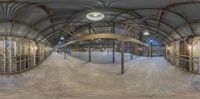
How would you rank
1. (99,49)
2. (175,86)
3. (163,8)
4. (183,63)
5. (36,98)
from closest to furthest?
1. (36,98)
2. (175,86)
3. (163,8)
4. (183,63)
5. (99,49)

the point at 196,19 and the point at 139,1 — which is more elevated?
the point at 139,1

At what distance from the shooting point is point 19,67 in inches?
614

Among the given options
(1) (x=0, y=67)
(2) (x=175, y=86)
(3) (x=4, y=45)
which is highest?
(3) (x=4, y=45)

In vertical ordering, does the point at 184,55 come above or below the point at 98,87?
above

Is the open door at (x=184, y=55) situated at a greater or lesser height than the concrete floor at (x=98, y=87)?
greater

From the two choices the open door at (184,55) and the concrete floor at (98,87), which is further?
the open door at (184,55)

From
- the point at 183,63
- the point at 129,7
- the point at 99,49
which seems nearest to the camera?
the point at 129,7

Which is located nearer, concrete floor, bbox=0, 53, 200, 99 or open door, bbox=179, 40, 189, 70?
concrete floor, bbox=0, 53, 200, 99

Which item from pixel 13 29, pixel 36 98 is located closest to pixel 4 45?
pixel 13 29

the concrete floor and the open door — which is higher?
the open door

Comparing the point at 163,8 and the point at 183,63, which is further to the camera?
the point at 183,63

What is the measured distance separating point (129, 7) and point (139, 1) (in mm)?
2013

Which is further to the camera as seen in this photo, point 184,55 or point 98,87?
point 184,55

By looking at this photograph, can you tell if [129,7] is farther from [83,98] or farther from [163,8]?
[83,98]
